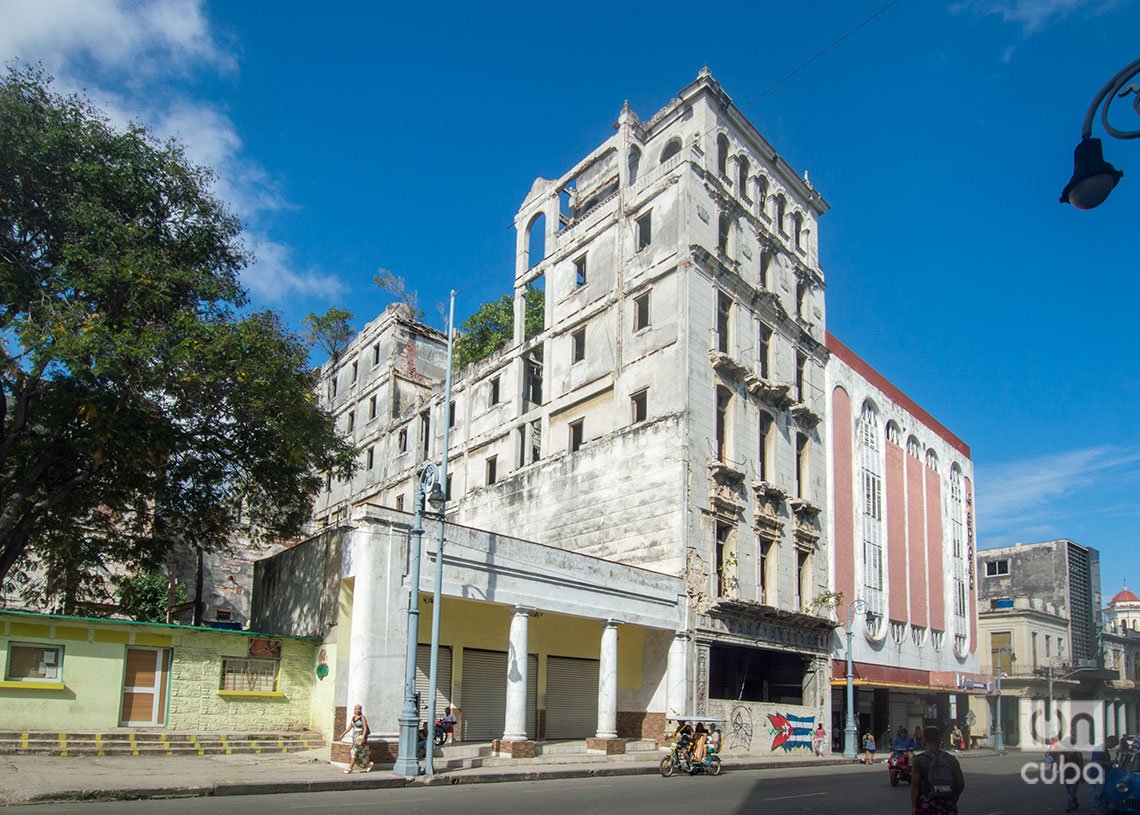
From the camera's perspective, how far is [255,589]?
2872cm

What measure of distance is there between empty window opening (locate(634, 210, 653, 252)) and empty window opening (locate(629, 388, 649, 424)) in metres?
5.58

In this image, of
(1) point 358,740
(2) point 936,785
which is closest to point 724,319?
(1) point 358,740

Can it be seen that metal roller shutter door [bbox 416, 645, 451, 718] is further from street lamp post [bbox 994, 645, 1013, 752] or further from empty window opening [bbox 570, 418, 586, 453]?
street lamp post [bbox 994, 645, 1013, 752]

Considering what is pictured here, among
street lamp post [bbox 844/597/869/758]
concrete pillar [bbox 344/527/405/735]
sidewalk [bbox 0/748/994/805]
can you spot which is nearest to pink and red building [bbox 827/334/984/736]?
street lamp post [bbox 844/597/869/758]

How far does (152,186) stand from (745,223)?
71.9 feet

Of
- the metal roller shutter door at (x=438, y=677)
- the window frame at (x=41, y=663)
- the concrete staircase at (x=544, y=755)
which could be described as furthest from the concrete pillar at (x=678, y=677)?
the window frame at (x=41, y=663)

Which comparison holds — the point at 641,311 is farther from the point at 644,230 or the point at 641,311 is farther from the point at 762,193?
the point at 762,193

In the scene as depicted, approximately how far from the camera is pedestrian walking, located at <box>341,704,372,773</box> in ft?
61.2

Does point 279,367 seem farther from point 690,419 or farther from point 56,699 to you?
point 690,419


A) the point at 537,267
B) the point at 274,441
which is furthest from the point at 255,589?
the point at 537,267

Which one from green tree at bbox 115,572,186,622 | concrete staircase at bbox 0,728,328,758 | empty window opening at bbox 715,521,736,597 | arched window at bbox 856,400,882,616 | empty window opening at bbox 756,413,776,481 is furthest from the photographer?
arched window at bbox 856,400,882,616

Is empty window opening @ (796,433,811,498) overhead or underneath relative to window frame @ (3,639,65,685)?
overhead

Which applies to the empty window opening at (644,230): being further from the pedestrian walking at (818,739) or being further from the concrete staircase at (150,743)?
the concrete staircase at (150,743)

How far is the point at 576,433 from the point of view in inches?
1395
